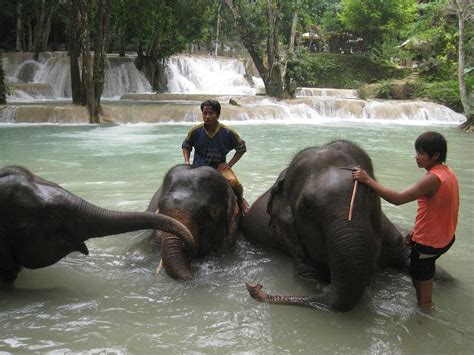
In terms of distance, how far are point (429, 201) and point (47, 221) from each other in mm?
2587

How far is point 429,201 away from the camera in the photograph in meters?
3.63

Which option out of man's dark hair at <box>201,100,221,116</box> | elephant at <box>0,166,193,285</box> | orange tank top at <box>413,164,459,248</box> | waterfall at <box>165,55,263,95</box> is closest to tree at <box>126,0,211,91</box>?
waterfall at <box>165,55,263,95</box>

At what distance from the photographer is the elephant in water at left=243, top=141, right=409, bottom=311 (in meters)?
3.34

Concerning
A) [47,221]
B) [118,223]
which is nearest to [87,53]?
[47,221]

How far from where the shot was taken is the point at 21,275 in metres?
4.42

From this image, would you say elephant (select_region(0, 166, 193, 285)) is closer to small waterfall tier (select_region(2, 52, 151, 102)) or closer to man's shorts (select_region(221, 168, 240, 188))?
man's shorts (select_region(221, 168, 240, 188))

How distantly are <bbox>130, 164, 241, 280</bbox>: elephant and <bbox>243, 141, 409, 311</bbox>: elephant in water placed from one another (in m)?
0.48

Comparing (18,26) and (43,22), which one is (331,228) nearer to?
(43,22)

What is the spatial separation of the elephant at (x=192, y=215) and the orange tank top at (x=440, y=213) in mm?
1722

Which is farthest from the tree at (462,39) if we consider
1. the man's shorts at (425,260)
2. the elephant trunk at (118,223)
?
the elephant trunk at (118,223)

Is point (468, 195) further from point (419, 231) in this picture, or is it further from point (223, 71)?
point (223, 71)

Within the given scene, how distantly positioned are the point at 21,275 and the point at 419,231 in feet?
10.2

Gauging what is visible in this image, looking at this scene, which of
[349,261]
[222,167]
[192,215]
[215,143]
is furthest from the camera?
[215,143]

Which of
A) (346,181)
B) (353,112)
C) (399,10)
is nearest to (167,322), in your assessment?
(346,181)
